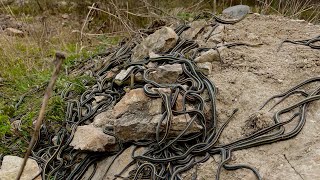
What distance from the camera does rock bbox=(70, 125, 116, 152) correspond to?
2.62 metres

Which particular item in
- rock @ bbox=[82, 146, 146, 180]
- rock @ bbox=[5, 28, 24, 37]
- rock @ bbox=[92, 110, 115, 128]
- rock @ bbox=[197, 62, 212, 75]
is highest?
rock @ bbox=[197, 62, 212, 75]

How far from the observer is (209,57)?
3223mm

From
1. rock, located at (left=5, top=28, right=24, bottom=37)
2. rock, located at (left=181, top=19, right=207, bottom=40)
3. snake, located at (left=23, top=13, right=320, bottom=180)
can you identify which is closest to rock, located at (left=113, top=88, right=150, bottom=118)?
snake, located at (left=23, top=13, right=320, bottom=180)

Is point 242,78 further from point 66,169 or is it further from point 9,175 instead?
point 9,175

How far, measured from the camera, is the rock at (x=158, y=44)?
3.55 meters

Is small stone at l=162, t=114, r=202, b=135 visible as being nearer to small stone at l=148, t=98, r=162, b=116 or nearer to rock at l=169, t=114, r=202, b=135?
rock at l=169, t=114, r=202, b=135

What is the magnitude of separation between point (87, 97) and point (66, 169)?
→ 2.42ft

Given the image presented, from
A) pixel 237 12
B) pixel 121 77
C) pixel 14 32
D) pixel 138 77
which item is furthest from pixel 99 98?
pixel 14 32

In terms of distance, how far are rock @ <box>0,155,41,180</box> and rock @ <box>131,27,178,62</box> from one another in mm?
1357

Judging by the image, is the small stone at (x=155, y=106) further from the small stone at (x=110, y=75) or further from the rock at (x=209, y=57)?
the small stone at (x=110, y=75)

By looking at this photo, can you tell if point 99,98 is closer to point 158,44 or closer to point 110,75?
point 110,75

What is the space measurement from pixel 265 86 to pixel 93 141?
1.28m

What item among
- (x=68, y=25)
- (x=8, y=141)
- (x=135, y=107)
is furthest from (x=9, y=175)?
(x=68, y=25)

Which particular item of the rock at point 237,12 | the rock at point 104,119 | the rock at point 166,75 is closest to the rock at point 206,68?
the rock at point 166,75
